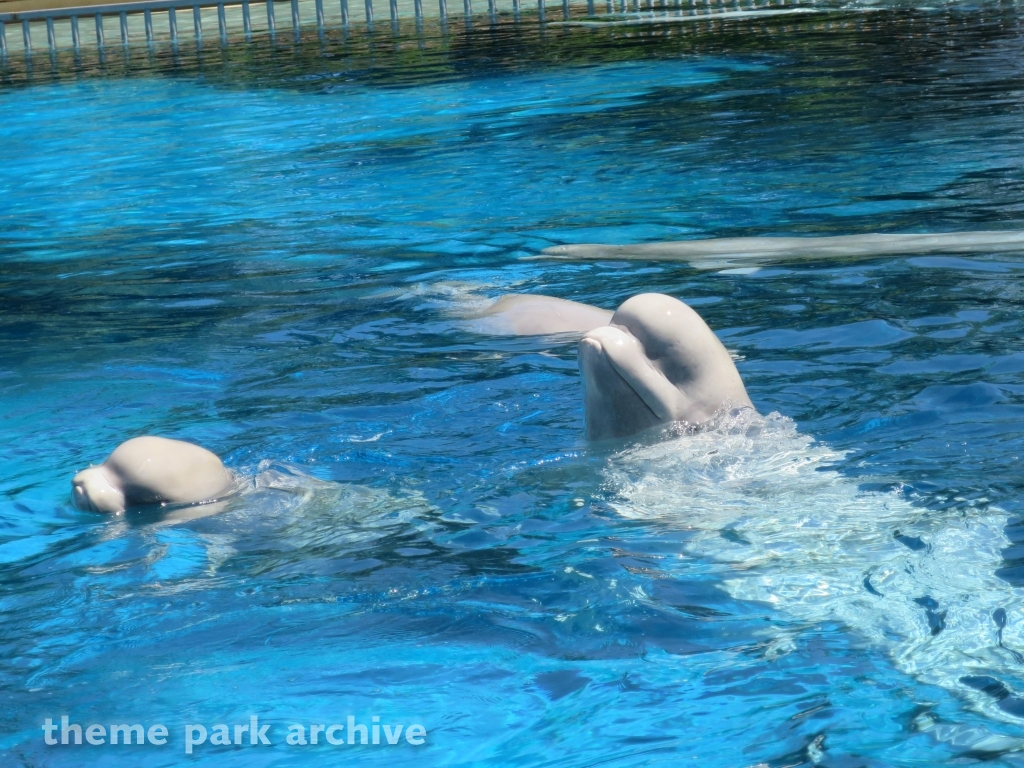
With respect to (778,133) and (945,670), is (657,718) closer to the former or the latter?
(945,670)

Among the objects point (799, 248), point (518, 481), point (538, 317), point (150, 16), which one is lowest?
point (518, 481)

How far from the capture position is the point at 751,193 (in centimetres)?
944

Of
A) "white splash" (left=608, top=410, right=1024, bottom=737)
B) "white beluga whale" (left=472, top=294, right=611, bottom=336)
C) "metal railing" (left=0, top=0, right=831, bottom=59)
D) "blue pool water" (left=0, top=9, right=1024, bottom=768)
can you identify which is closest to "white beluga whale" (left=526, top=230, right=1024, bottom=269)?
"blue pool water" (left=0, top=9, right=1024, bottom=768)

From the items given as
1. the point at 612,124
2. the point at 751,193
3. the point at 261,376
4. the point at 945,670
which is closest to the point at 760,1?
the point at 612,124

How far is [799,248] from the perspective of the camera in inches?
291

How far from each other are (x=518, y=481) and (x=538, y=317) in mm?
2137

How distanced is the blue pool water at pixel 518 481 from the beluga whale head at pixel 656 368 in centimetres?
12

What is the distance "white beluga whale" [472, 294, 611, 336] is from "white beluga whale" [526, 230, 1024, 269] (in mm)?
1277

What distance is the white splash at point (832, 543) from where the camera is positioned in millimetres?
2867

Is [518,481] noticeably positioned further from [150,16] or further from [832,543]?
[150,16]

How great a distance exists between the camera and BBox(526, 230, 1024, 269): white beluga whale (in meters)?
7.03

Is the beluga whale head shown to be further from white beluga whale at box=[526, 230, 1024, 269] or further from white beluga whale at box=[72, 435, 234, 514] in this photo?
white beluga whale at box=[526, 230, 1024, 269]

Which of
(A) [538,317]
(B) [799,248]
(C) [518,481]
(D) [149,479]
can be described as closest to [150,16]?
(B) [799,248]

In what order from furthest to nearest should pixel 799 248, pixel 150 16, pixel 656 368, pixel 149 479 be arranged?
pixel 150 16 → pixel 799 248 → pixel 149 479 → pixel 656 368
